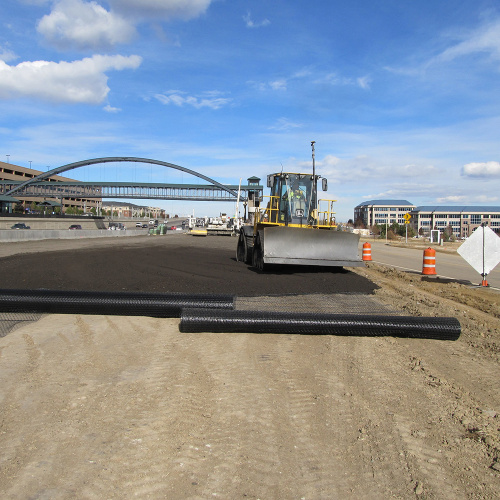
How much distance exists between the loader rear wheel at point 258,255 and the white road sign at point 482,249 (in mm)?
5580

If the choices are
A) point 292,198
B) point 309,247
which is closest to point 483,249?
point 309,247

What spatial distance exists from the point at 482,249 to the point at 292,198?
6105 mm

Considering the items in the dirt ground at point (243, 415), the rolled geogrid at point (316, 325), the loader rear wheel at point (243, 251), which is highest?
the loader rear wheel at point (243, 251)

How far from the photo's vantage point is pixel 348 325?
657cm

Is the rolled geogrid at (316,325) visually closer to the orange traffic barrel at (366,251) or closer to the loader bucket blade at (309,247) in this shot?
the loader bucket blade at (309,247)

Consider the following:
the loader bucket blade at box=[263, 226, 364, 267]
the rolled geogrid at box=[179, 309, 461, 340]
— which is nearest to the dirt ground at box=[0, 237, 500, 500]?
the rolled geogrid at box=[179, 309, 461, 340]

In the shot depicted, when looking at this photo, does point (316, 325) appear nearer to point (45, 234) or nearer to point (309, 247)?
point (309, 247)

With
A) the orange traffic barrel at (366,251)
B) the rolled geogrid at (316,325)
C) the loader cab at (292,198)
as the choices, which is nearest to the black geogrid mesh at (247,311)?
the rolled geogrid at (316,325)

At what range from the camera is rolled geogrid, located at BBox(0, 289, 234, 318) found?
761 cm

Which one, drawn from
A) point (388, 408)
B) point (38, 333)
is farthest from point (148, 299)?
point (388, 408)

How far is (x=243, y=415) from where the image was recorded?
3.98 metres

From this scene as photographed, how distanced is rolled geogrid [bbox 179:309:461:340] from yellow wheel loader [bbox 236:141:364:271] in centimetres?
613

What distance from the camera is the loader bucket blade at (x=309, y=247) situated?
12898mm

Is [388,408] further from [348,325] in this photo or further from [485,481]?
[348,325]
